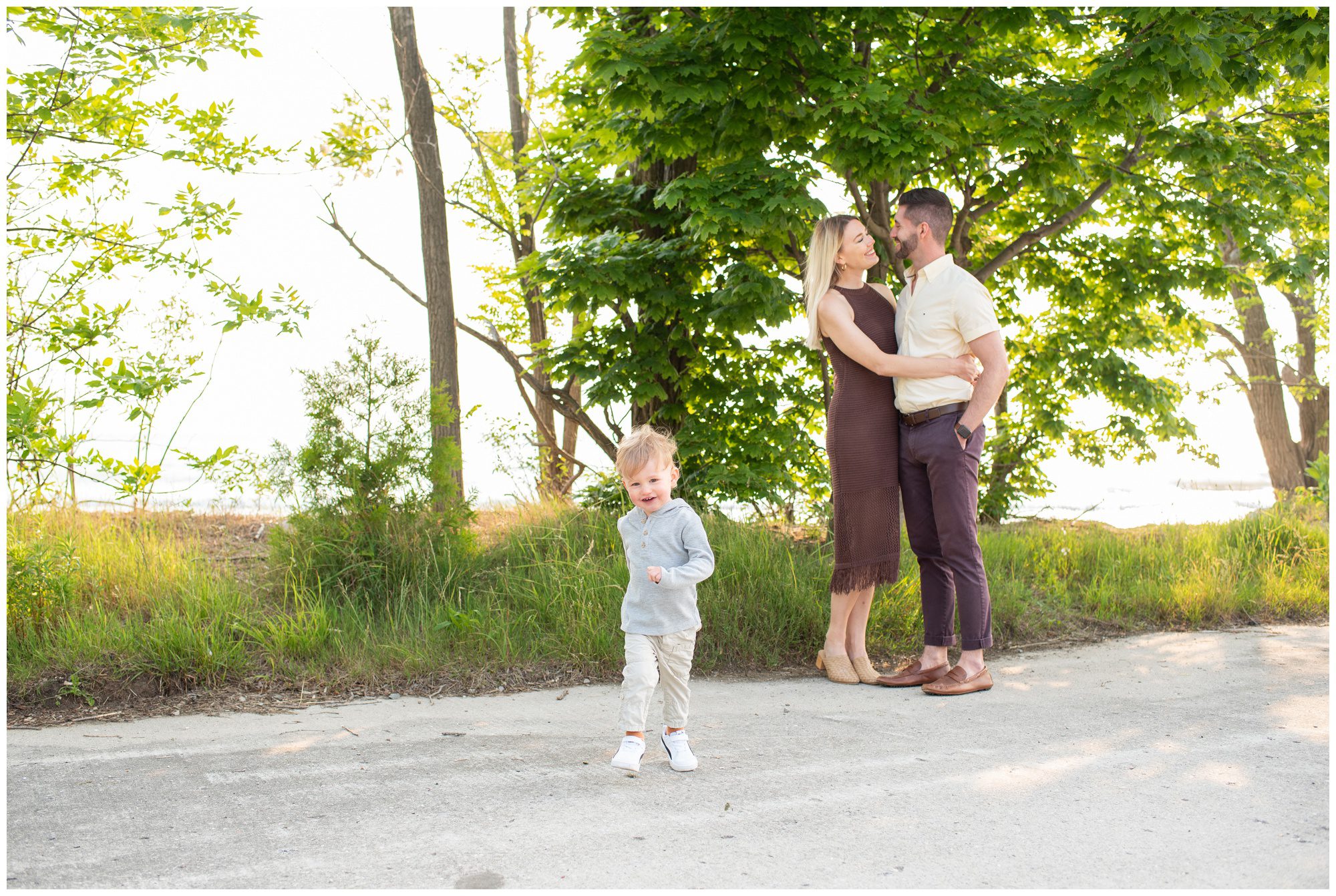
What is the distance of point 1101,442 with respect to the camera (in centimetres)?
912

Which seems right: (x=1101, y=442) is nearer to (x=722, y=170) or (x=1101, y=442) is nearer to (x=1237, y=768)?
(x=722, y=170)

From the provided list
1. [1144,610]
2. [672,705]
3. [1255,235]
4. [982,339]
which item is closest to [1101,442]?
[1255,235]

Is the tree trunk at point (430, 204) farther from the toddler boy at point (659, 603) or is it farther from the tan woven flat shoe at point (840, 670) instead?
the toddler boy at point (659, 603)

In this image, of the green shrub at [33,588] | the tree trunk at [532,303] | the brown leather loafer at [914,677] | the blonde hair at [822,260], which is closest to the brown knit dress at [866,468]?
the blonde hair at [822,260]

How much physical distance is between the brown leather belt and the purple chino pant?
19mm

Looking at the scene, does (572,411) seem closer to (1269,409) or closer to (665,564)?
(665,564)

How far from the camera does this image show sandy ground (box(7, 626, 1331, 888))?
2510 millimetres

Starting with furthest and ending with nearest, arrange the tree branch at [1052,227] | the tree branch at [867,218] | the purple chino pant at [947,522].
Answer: the tree branch at [1052,227] < the tree branch at [867,218] < the purple chino pant at [947,522]

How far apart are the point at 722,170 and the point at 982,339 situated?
8.10 feet

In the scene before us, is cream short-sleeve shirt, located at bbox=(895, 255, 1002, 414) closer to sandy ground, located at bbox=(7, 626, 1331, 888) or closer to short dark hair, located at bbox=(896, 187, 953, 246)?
short dark hair, located at bbox=(896, 187, 953, 246)

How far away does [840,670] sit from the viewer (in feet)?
15.1

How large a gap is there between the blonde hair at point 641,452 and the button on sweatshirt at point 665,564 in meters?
0.16

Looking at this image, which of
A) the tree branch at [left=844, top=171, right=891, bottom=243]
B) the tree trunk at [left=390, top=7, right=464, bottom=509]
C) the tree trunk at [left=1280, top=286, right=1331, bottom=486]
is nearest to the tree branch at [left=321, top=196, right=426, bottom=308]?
the tree trunk at [left=390, top=7, right=464, bottom=509]

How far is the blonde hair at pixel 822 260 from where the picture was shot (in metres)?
4.58
